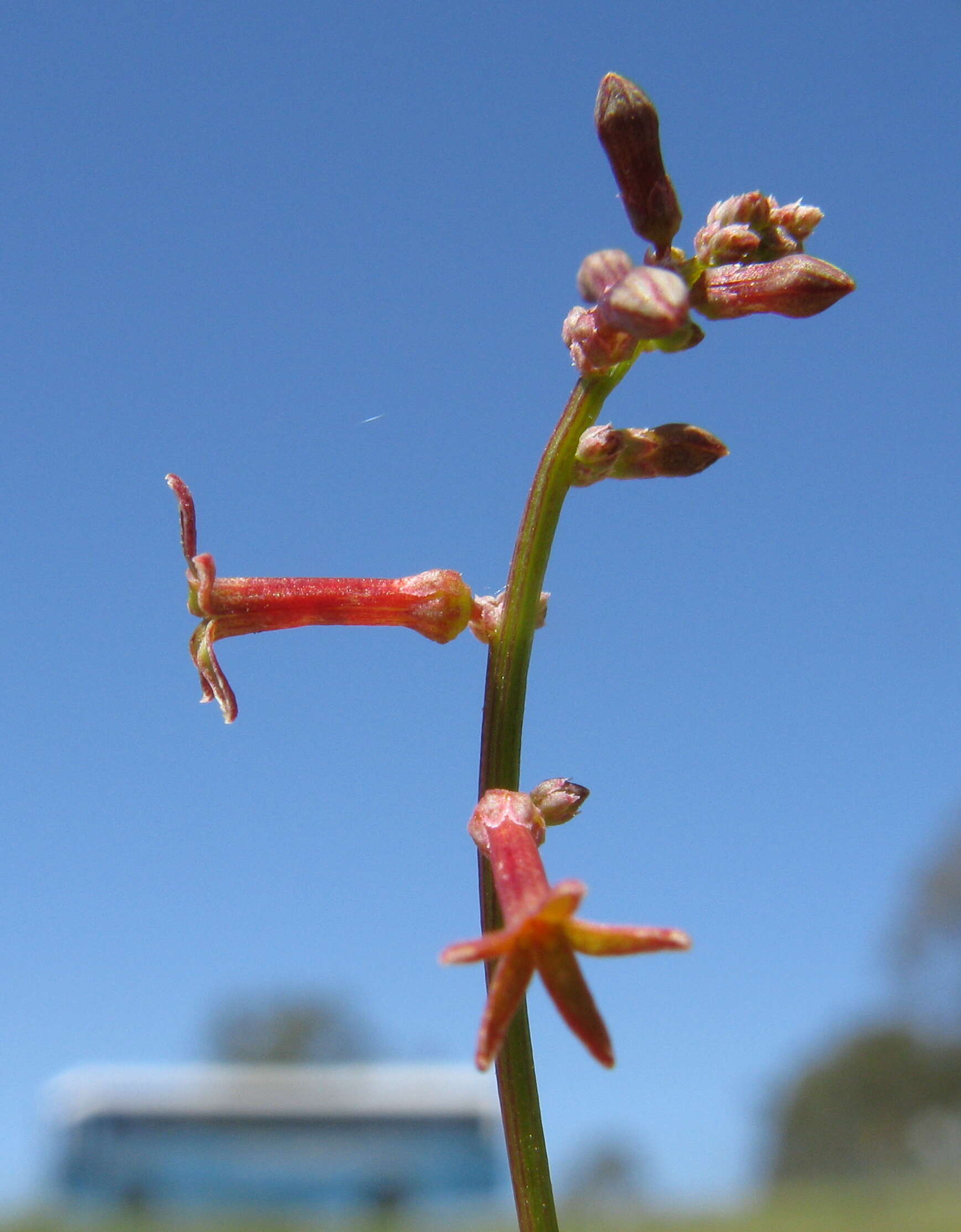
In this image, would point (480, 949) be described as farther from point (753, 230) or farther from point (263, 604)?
point (753, 230)

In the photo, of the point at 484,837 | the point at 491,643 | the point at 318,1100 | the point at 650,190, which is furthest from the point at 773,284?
the point at 318,1100

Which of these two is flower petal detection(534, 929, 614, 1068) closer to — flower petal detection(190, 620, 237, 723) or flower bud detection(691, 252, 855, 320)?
flower petal detection(190, 620, 237, 723)

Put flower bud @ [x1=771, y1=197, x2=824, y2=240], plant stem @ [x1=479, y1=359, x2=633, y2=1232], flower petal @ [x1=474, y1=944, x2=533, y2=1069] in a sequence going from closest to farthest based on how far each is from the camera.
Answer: flower petal @ [x1=474, y1=944, x2=533, y2=1069] < plant stem @ [x1=479, y1=359, x2=633, y2=1232] < flower bud @ [x1=771, y1=197, x2=824, y2=240]

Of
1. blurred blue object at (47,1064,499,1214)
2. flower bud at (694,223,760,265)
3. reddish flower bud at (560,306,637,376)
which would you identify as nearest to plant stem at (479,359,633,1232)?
reddish flower bud at (560,306,637,376)

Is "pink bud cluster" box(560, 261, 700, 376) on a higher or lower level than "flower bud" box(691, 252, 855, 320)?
lower

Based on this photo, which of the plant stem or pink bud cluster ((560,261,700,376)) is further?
pink bud cluster ((560,261,700,376))

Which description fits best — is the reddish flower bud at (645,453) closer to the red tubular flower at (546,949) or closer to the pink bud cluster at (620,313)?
the pink bud cluster at (620,313)

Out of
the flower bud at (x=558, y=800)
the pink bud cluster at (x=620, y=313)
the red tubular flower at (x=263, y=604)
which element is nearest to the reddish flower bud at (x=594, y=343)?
the pink bud cluster at (x=620, y=313)

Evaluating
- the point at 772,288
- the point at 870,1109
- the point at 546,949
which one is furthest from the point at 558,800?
the point at 870,1109

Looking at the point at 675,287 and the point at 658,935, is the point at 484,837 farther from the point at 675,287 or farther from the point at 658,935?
the point at 675,287
